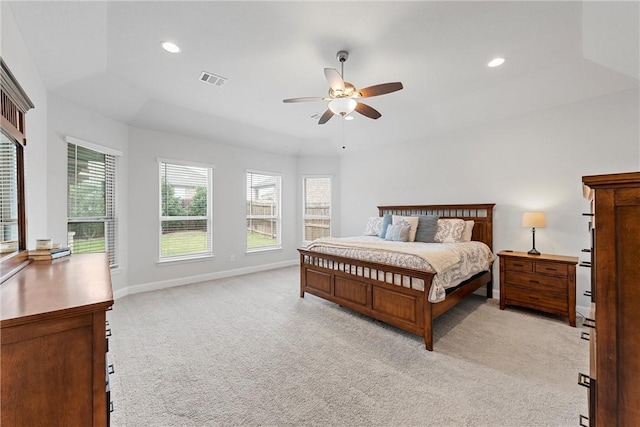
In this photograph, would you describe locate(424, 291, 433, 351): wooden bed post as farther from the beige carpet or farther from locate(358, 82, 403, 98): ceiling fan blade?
locate(358, 82, 403, 98): ceiling fan blade

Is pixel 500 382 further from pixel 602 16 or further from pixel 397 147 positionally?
pixel 397 147

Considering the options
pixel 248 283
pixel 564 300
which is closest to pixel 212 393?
pixel 248 283

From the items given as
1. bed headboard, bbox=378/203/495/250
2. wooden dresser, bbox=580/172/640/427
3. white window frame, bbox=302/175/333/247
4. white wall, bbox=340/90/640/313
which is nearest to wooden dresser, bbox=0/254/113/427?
wooden dresser, bbox=580/172/640/427

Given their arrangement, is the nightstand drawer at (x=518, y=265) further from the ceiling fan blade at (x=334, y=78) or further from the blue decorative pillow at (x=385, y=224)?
the ceiling fan blade at (x=334, y=78)

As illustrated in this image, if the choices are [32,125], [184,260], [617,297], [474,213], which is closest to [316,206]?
[184,260]

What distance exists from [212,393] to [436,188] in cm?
452

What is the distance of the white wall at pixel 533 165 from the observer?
3.34 meters

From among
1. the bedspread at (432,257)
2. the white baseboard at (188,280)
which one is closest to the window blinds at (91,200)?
the white baseboard at (188,280)

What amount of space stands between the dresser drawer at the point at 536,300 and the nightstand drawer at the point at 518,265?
0.26 meters

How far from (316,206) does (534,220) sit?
4.35 metres

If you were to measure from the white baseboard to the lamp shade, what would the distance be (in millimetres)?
4755

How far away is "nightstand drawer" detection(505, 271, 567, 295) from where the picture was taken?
3.22m

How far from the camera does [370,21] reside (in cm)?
231

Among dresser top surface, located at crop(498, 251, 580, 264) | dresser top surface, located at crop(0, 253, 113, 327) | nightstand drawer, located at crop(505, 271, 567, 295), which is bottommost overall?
nightstand drawer, located at crop(505, 271, 567, 295)
